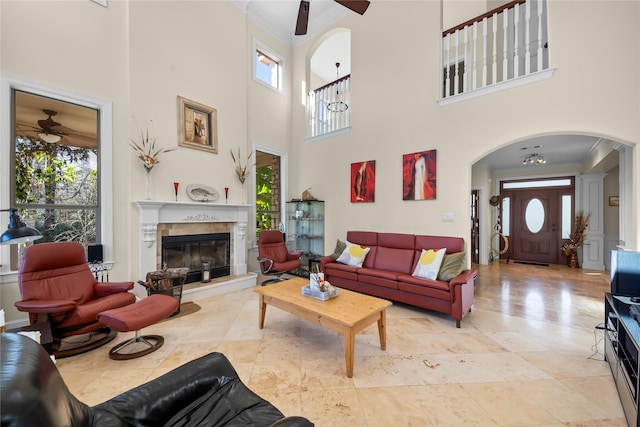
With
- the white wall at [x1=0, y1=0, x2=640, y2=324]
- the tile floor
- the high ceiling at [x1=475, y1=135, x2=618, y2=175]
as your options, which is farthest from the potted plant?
the white wall at [x1=0, y1=0, x2=640, y2=324]

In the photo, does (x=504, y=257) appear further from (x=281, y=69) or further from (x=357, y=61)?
(x=281, y=69)

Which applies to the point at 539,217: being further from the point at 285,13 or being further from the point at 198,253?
the point at 198,253

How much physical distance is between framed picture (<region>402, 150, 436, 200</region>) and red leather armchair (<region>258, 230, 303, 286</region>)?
2322 millimetres

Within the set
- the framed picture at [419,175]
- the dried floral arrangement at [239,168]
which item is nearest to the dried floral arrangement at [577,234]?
the framed picture at [419,175]

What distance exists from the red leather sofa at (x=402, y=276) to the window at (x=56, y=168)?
3.52m

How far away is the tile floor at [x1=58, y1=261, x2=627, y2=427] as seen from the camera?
1.73 m

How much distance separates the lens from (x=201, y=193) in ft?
14.6

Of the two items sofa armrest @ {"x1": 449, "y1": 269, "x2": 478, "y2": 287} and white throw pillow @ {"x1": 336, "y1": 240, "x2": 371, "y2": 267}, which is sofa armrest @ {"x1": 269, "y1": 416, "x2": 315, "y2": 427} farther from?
white throw pillow @ {"x1": 336, "y1": 240, "x2": 371, "y2": 267}

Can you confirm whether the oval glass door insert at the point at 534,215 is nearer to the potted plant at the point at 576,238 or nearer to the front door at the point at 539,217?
the front door at the point at 539,217

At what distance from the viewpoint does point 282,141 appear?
19.5 feet

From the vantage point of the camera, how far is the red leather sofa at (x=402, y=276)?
3.09 meters

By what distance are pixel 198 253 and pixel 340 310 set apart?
10.5 ft

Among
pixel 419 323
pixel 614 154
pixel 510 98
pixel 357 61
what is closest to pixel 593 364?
pixel 419 323

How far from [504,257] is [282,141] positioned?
6.92 metres
